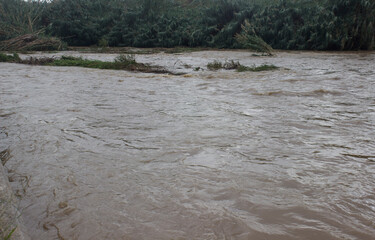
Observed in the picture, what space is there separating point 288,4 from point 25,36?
12941 millimetres

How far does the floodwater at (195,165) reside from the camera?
6.09 feet

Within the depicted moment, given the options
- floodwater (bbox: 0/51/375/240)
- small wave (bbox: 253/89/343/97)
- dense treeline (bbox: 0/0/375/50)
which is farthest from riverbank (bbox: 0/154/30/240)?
dense treeline (bbox: 0/0/375/50)

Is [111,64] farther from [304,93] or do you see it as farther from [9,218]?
[9,218]

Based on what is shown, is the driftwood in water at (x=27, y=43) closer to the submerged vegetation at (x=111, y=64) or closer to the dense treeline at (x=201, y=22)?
the dense treeline at (x=201, y=22)

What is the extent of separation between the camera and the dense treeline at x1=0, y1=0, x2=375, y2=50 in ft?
43.4

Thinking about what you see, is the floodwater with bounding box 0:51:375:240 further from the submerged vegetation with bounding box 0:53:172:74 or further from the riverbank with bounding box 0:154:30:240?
the submerged vegetation with bounding box 0:53:172:74

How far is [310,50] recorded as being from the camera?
14.2 metres

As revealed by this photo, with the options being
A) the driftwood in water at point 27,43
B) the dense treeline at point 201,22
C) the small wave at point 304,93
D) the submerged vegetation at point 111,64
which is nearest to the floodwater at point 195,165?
the small wave at point 304,93

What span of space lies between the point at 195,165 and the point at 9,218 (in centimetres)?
140

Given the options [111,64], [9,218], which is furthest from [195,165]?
[111,64]

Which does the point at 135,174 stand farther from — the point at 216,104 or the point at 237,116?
the point at 216,104

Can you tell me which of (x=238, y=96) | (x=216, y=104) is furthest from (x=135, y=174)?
(x=238, y=96)

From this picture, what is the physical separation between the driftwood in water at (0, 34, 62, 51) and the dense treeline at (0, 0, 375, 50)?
102 centimetres

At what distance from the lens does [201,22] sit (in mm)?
19203
